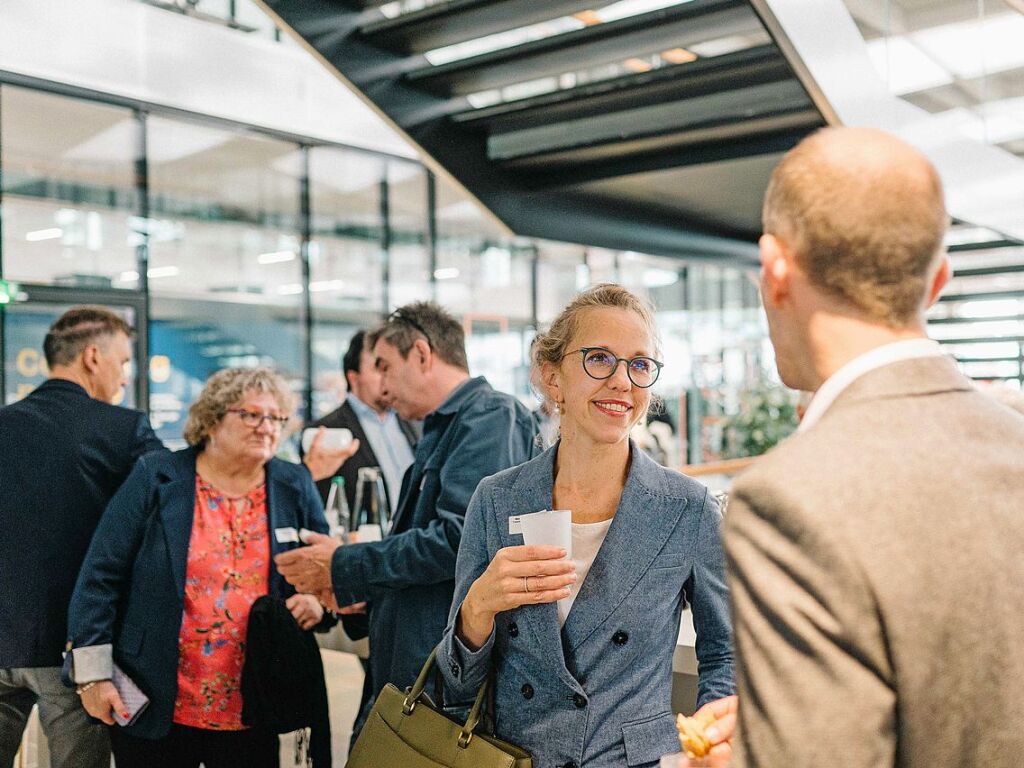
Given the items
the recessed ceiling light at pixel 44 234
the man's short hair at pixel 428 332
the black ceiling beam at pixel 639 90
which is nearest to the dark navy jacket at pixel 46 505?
the man's short hair at pixel 428 332

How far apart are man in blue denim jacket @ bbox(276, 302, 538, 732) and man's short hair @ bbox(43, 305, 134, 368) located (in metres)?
1.18

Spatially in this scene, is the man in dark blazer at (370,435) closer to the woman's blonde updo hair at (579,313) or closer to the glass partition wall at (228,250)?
the glass partition wall at (228,250)

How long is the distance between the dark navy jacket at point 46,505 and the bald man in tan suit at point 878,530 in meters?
2.78

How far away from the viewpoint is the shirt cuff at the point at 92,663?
2816mm

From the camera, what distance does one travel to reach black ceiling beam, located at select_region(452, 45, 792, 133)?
11.8 feet

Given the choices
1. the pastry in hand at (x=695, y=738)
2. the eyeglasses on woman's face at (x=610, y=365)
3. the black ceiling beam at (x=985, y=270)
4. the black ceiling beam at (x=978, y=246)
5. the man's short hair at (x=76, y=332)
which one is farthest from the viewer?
the black ceiling beam at (x=985, y=270)

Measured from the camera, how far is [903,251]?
3.12 feet

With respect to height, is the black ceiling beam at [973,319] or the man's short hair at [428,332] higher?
the black ceiling beam at [973,319]

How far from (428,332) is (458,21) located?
157 cm

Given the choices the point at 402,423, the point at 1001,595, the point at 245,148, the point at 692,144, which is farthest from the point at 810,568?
the point at 245,148

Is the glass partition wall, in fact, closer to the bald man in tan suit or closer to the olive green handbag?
the olive green handbag

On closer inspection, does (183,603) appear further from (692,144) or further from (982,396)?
(692,144)

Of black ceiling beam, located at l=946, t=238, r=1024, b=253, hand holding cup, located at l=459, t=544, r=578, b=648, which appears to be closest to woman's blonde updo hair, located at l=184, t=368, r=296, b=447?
hand holding cup, located at l=459, t=544, r=578, b=648

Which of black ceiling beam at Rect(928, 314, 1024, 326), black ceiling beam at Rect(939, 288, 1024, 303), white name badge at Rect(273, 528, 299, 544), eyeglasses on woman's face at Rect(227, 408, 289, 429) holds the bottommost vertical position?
white name badge at Rect(273, 528, 299, 544)
